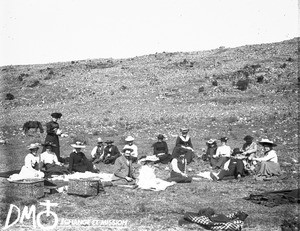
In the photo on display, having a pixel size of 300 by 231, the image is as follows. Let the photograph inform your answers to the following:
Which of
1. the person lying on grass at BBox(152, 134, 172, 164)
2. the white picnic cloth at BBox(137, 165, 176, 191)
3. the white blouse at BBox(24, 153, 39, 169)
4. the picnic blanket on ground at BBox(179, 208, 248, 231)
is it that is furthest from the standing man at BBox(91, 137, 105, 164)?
the picnic blanket on ground at BBox(179, 208, 248, 231)

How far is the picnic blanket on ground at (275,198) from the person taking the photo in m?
9.14

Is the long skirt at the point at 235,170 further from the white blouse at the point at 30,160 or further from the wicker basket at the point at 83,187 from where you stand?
the white blouse at the point at 30,160

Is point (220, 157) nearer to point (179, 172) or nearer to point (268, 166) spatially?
point (268, 166)

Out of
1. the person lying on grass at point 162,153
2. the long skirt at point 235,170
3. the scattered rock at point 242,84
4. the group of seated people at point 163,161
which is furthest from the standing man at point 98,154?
the scattered rock at point 242,84

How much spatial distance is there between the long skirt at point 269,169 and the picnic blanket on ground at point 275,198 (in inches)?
93.8

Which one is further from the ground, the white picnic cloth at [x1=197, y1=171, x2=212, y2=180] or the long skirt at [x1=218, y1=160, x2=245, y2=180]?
the long skirt at [x1=218, y1=160, x2=245, y2=180]

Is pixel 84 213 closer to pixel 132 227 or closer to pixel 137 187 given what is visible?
pixel 132 227

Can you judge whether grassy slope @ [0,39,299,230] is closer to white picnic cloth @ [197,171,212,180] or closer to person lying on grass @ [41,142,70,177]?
white picnic cloth @ [197,171,212,180]

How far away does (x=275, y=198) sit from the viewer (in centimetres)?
925

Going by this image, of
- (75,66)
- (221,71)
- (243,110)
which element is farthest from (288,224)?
(75,66)

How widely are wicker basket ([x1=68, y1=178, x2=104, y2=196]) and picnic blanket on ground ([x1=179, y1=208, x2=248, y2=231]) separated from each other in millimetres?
2662

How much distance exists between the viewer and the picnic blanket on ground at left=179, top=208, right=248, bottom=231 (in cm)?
736

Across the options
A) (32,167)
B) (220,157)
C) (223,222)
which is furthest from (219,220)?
(220,157)

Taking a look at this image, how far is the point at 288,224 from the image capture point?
287 inches
